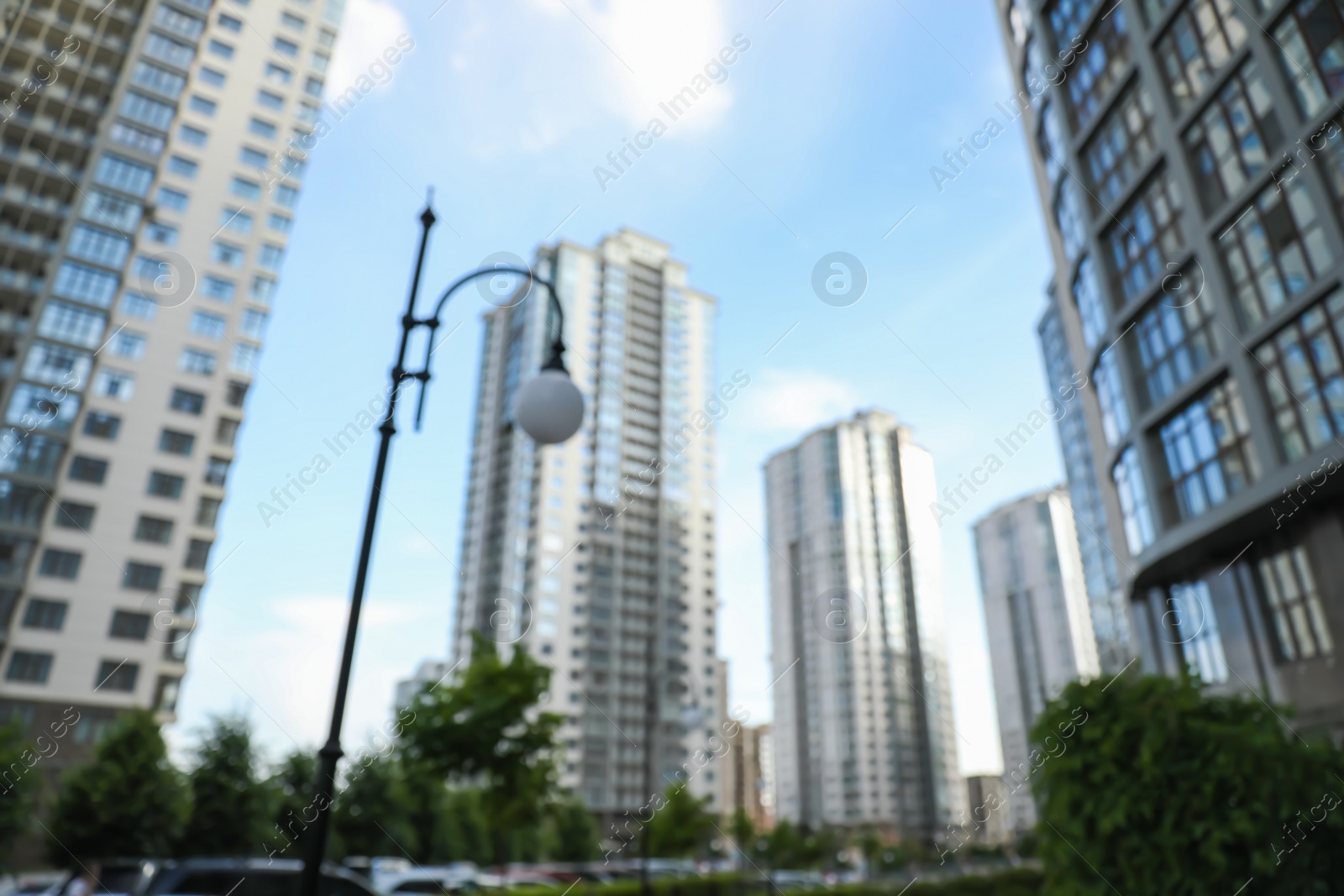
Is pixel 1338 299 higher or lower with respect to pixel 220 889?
higher

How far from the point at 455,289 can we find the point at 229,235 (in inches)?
1971

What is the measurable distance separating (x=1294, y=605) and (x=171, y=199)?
2154 inches

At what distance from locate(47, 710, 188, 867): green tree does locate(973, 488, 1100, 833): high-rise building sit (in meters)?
72.3

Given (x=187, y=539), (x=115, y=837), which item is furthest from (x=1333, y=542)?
(x=187, y=539)

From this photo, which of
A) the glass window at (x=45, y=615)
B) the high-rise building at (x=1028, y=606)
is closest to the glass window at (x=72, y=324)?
the glass window at (x=45, y=615)

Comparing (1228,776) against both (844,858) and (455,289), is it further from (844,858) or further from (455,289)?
(844,858)

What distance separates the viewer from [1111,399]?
24656 millimetres

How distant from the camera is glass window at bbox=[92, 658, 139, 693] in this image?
3934 cm

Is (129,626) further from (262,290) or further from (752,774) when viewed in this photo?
(752,774)

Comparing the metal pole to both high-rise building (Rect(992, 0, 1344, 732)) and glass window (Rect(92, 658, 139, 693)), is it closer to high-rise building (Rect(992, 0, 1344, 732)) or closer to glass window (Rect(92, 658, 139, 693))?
high-rise building (Rect(992, 0, 1344, 732))

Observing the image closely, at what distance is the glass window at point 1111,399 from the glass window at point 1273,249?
16.4 feet

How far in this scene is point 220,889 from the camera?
10.2 meters

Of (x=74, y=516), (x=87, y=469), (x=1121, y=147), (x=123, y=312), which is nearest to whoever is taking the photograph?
(x=1121, y=147)

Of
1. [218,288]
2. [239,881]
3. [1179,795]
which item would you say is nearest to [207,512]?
[218,288]
